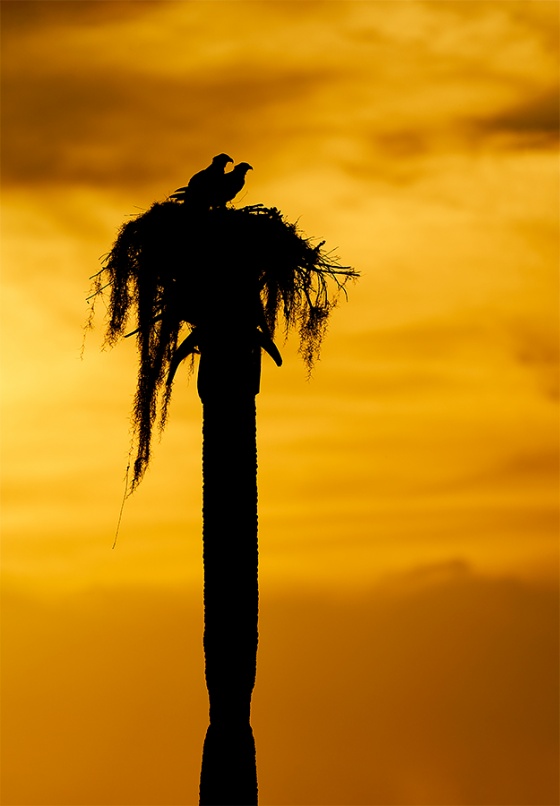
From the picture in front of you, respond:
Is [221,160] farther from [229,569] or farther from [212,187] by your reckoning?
[229,569]

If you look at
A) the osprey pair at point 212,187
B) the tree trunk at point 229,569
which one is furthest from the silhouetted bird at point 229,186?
the tree trunk at point 229,569

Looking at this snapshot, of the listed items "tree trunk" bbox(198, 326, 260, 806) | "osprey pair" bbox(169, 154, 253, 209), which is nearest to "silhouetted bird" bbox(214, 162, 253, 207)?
"osprey pair" bbox(169, 154, 253, 209)

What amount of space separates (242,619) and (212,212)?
14.2ft

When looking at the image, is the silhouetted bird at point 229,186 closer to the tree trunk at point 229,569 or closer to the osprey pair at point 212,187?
the osprey pair at point 212,187

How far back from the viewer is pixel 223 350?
1678 centimetres

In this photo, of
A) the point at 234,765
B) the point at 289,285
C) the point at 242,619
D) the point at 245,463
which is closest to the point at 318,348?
the point at 289,285

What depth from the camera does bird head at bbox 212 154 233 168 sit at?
17.7m

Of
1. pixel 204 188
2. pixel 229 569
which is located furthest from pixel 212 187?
pixel 229 569

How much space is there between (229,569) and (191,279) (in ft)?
10.1

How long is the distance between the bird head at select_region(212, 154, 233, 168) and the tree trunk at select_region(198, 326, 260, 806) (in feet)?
6.92

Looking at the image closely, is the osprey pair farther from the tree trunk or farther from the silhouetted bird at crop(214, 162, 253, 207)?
the tree trunk

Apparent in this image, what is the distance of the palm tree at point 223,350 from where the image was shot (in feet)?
52.2

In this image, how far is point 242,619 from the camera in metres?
16.0

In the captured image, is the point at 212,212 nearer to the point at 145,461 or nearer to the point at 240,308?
the point at 240,308
